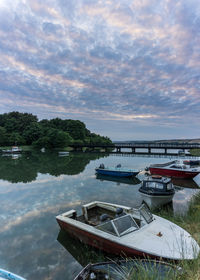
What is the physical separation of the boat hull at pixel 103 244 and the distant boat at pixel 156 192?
723 centimetres

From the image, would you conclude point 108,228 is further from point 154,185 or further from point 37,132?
point 37,132

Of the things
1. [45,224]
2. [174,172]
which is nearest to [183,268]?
[45,224]

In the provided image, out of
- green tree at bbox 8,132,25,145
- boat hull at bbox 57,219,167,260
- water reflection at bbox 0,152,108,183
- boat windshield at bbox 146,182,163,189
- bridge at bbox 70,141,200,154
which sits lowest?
water reflection at bbox 0,152,108,183

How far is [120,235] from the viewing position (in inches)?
278

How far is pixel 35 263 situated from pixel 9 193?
13.0 m

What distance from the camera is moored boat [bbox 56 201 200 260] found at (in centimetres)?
614

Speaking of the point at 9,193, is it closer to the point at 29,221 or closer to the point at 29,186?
the point at 29,186

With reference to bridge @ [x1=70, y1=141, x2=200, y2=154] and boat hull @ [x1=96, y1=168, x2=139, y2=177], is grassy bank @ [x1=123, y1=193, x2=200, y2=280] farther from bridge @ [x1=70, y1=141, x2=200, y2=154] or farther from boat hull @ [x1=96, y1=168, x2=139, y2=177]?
bridge @ [x1=70, y1=141, x2=200, y2=154]

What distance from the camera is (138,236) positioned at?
698 cm

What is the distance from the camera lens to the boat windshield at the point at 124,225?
24.2ft

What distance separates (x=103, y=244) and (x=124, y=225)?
125 centimetres

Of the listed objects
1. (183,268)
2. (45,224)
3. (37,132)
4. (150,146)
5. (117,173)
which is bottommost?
(45,224)

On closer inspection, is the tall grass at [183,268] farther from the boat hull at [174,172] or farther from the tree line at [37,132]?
the tree line at [37,132]

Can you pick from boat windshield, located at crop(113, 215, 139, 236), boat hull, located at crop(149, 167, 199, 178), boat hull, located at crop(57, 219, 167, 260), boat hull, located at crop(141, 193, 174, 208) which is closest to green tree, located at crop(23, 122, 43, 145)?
boat hull, located at crop(149, 167, 199, 178)
